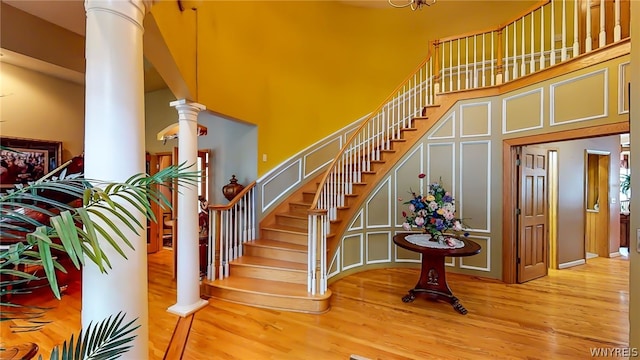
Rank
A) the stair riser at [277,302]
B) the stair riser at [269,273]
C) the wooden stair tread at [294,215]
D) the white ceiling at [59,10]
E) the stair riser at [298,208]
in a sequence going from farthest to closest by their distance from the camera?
the stair riser at [298,208] → the wooden stair tread at [294,215] → the stair riser at [269,273] → the stair riser at [277,302] → the white ceiling at [59,10]

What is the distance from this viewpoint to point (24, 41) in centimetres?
253

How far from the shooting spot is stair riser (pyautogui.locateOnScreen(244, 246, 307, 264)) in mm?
3594

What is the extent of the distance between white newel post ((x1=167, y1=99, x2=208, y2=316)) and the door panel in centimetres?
420

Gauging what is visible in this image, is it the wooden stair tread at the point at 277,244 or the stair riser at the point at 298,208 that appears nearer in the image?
the wooden stair tread at the point at 277,244

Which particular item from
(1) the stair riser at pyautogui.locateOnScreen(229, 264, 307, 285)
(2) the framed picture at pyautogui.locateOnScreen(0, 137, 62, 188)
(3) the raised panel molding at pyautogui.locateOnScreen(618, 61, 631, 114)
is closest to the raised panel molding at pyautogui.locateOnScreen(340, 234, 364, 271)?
(1) the stair riser at pyautogui.locateOnScreen(229, 264, 307, 285)

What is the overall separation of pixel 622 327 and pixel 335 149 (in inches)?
168

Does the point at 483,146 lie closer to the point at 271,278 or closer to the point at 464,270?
the point at 464,270

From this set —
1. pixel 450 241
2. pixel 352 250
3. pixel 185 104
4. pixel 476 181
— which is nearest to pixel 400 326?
pixel 450 241

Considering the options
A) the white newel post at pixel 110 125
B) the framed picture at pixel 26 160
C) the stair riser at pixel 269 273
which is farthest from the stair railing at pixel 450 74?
the framed picture at pixel 26 160

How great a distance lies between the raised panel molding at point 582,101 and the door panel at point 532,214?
0.71 m

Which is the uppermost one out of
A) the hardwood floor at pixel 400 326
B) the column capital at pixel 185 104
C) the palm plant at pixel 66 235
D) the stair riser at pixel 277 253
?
the column capital at pixel 185 104

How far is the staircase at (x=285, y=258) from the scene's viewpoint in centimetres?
304

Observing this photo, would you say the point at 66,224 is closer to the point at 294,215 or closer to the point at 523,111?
the point at 294,215

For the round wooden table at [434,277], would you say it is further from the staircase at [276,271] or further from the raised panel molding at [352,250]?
the staircase at [276,271]
